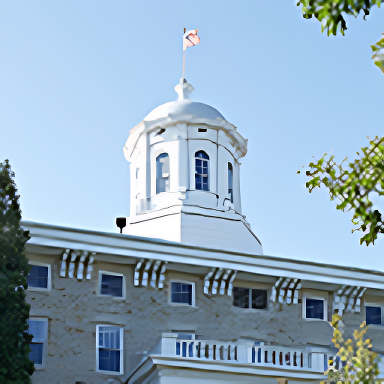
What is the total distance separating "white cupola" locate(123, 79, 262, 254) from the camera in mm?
32969

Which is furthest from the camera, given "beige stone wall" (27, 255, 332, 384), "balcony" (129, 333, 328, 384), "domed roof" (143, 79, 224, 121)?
"domed roof" (143, 79, 224, 121)

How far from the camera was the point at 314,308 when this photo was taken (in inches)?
1167

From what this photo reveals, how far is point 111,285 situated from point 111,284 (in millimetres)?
34

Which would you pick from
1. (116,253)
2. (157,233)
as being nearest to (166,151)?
(157,233)

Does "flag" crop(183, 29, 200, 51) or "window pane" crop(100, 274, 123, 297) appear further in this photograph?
"flag" crop(183, 29, 200, 51)

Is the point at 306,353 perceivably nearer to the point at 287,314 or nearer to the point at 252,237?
the point at 287,314

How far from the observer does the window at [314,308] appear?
96.7 feet

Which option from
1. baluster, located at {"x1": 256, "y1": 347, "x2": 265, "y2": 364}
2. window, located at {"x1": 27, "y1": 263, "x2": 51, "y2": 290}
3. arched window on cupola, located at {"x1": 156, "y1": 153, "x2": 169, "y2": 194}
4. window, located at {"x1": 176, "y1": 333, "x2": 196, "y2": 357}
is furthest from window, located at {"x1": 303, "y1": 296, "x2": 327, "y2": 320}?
window, located at {"x1": 27, "y1": 263, "x2": 51, "y2": 290}

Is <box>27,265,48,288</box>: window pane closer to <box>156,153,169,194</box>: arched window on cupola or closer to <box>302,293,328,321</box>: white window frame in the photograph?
<box>156,153,169,194</box>: arched window on cupola

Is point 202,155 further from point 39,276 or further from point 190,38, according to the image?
point 39,276

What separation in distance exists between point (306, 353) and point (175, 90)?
50.0 feet

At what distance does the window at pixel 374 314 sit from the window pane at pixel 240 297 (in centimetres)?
511

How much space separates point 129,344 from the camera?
26.3 m

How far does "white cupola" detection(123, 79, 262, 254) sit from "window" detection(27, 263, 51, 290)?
7724 millimetres
